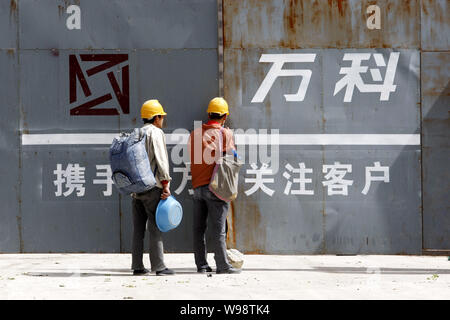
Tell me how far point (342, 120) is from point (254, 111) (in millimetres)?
1150

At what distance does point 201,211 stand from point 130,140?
117cm

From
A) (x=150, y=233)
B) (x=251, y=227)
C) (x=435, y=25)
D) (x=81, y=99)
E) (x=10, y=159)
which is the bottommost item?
(x=251, y=227)

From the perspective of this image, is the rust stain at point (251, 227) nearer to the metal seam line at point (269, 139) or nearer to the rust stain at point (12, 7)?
the metal seam line at point (269, 139)

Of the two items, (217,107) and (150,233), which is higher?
(217,107)

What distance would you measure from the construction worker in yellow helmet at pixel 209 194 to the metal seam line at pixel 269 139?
1.42 metres

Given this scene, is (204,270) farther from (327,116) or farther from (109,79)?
(109,79)

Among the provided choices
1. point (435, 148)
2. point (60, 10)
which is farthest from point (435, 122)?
point (60, 10)

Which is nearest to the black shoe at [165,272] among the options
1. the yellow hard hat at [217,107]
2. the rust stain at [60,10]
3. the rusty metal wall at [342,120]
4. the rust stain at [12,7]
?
the yellow hard hat at [217,107]

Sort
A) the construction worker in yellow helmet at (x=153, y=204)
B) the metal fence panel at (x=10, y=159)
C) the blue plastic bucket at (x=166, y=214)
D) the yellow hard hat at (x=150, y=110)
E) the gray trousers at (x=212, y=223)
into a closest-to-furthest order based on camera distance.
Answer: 1. the blue plastic bucket at (x=166, y=214)
2. the construction worker in yellow helmet at (x=153, y=204)
3. the gray trousers at (x=212, y=223)
4. the yellow hard hat at (x=150, y=110)
5. the metal fence panel at (x=10, y=159)

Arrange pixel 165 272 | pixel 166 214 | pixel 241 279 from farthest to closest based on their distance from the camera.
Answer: pixel 165 272 < pixel 166 214 < pixel 241 279

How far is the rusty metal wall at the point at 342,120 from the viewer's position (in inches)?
401

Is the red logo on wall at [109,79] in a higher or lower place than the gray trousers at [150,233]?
higher

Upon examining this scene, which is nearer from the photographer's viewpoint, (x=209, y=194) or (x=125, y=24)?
(x=209, y=194)

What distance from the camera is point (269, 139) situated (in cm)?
1017
